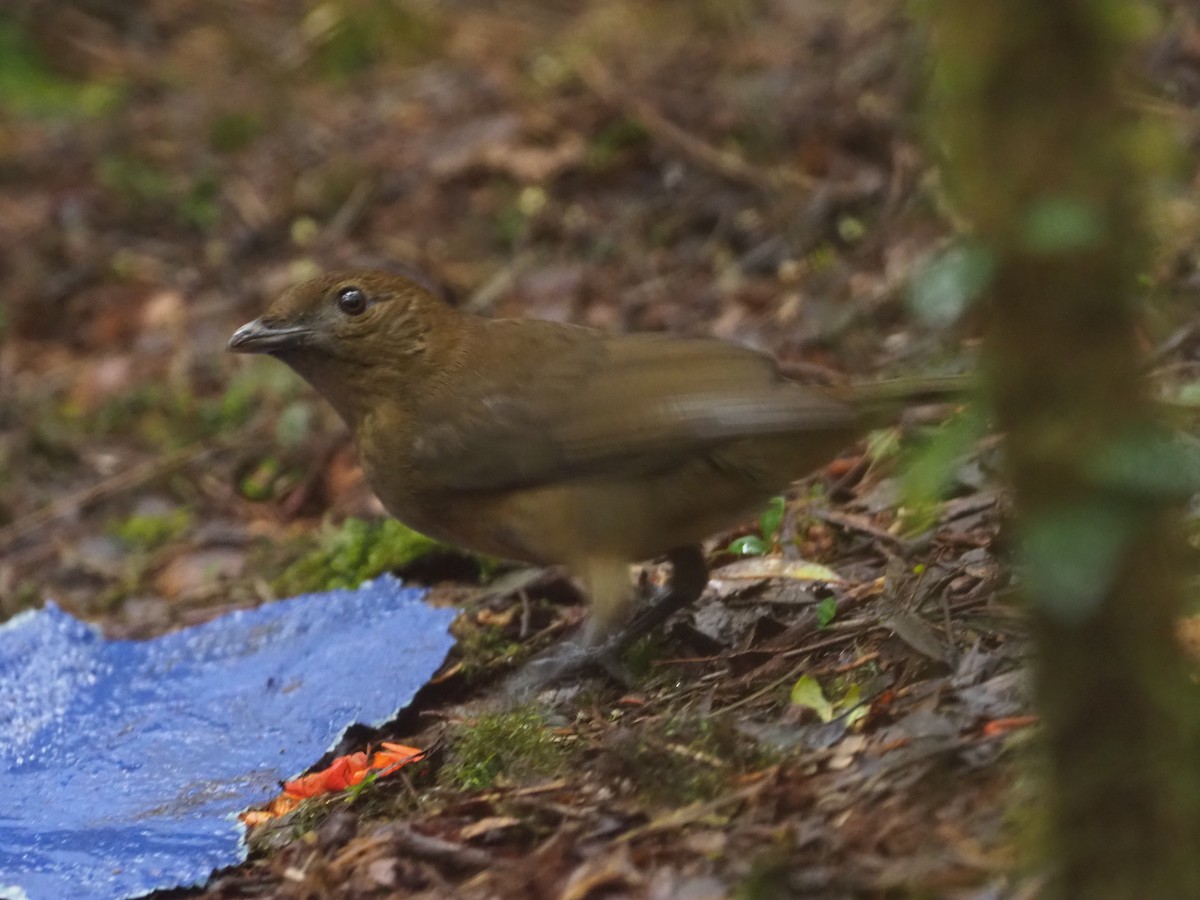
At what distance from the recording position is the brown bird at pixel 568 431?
4.43 m

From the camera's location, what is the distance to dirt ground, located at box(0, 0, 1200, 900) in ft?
10.6

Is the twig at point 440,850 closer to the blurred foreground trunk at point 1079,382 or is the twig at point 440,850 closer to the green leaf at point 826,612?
the green leaf at point 826,612

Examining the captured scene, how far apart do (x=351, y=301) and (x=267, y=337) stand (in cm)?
28

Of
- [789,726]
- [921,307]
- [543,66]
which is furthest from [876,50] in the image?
[921,307]

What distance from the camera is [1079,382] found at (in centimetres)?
202

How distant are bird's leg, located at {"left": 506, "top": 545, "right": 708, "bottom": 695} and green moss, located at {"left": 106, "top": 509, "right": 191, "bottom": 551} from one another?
103 inches

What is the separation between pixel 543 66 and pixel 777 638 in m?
6.91

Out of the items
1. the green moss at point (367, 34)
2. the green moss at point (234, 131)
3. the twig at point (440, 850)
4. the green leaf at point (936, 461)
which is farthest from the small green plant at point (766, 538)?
the green moss at point (367, 34)

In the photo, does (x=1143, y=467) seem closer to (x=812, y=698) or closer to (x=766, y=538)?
(x=812, y=698)

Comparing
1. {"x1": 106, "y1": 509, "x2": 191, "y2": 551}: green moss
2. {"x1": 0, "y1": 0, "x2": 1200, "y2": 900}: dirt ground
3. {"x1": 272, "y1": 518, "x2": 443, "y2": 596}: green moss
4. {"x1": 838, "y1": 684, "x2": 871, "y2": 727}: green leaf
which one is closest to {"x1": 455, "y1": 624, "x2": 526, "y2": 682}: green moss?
{"x1": 0, "y1": 0, "x2": 1200, "y2": 900}: dirt ground

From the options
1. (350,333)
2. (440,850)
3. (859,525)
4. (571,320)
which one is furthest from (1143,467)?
(571,320)

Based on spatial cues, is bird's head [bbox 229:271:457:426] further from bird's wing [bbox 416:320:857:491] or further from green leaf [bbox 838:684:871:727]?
green leaf [bbox 838:684:871:727]

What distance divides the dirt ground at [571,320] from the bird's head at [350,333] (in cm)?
84

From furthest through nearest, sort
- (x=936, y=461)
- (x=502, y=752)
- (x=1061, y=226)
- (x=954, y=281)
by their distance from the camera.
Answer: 1. (x=502, y=752)
2. (x=936, y=461)
3. (x=954, y=281)
4. (x=1061, y=226)
